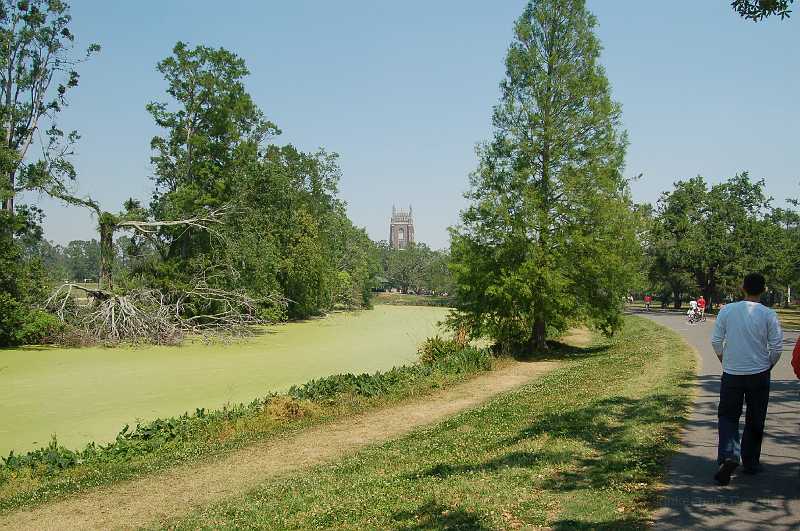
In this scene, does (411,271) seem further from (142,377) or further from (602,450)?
(602,450)

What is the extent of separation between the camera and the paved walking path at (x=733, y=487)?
4605mm

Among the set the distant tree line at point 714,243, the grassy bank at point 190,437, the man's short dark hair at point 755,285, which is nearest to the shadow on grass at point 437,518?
the man's short dark hair at point 755,285

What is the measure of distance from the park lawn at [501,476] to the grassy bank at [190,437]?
92.8 inches

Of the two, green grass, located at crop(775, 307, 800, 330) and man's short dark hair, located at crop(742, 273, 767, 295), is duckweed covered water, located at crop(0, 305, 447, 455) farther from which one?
green grass, located at crop(775, 307, 800, 330)

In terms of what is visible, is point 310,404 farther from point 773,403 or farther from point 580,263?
point 580,263

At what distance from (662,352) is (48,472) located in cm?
1575

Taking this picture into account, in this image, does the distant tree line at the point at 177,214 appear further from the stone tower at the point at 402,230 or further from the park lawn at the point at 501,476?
the stone tower at the point at 402,230

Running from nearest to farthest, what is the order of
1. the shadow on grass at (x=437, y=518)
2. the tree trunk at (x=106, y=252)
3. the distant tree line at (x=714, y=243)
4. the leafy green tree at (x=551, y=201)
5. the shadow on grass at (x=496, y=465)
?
the shadow on grass at (x=437, y=518), the shadow on grass at (x=496, y=465), the leafy green tree at (x=551, y=201), the tree trunk at (x=106, y=252), the distant tree line at (x=714, y=243)

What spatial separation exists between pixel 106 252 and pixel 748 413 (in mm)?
30760

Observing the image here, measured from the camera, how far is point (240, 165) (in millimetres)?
37312

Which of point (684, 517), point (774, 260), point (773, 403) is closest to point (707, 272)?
point (774, 260)

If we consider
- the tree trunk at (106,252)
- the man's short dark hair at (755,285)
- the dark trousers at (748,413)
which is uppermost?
the tree trunk at (106,252)

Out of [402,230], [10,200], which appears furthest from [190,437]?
[402,230]

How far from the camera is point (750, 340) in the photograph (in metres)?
5.61
